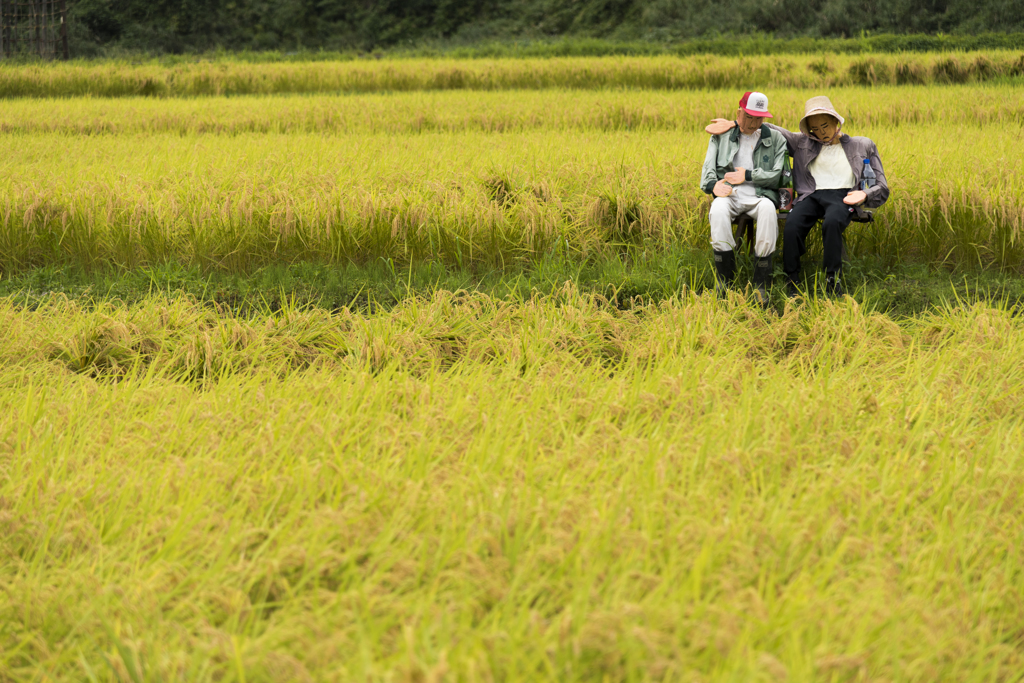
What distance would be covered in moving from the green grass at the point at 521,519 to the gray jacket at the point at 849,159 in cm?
100

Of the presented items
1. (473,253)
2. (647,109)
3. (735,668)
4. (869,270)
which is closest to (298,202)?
(473,253)

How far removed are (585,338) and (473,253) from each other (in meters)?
1.26

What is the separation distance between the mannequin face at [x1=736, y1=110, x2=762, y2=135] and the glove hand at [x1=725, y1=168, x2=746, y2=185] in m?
0.23

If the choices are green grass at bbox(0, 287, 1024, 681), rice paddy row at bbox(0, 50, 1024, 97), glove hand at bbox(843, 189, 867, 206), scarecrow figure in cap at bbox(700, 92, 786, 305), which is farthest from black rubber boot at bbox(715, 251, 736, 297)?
rice paddy row at bbox(0, 50, 1024, 97)

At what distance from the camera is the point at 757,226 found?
3729mm

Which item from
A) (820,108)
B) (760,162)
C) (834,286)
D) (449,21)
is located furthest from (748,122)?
(449,21)

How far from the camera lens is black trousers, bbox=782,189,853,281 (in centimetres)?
375

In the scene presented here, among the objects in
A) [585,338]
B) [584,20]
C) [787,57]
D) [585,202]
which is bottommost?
[585,338]

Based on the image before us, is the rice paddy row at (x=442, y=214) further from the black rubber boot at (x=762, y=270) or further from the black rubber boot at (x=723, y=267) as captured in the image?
the black rubber boot at (x=762, y=270)

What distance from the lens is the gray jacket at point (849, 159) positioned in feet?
12.2

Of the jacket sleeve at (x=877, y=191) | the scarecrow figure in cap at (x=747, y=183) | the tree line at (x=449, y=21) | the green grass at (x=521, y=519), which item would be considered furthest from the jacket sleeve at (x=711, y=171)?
the tree line at (x=449, y=21)

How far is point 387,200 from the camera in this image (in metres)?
4.32

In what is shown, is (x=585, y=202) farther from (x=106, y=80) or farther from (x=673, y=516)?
(x=106, y=80)

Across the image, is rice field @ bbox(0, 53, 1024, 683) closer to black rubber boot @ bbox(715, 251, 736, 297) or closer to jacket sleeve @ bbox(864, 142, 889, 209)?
black rubber boot @ bbox(715, 251, 736, 297)
